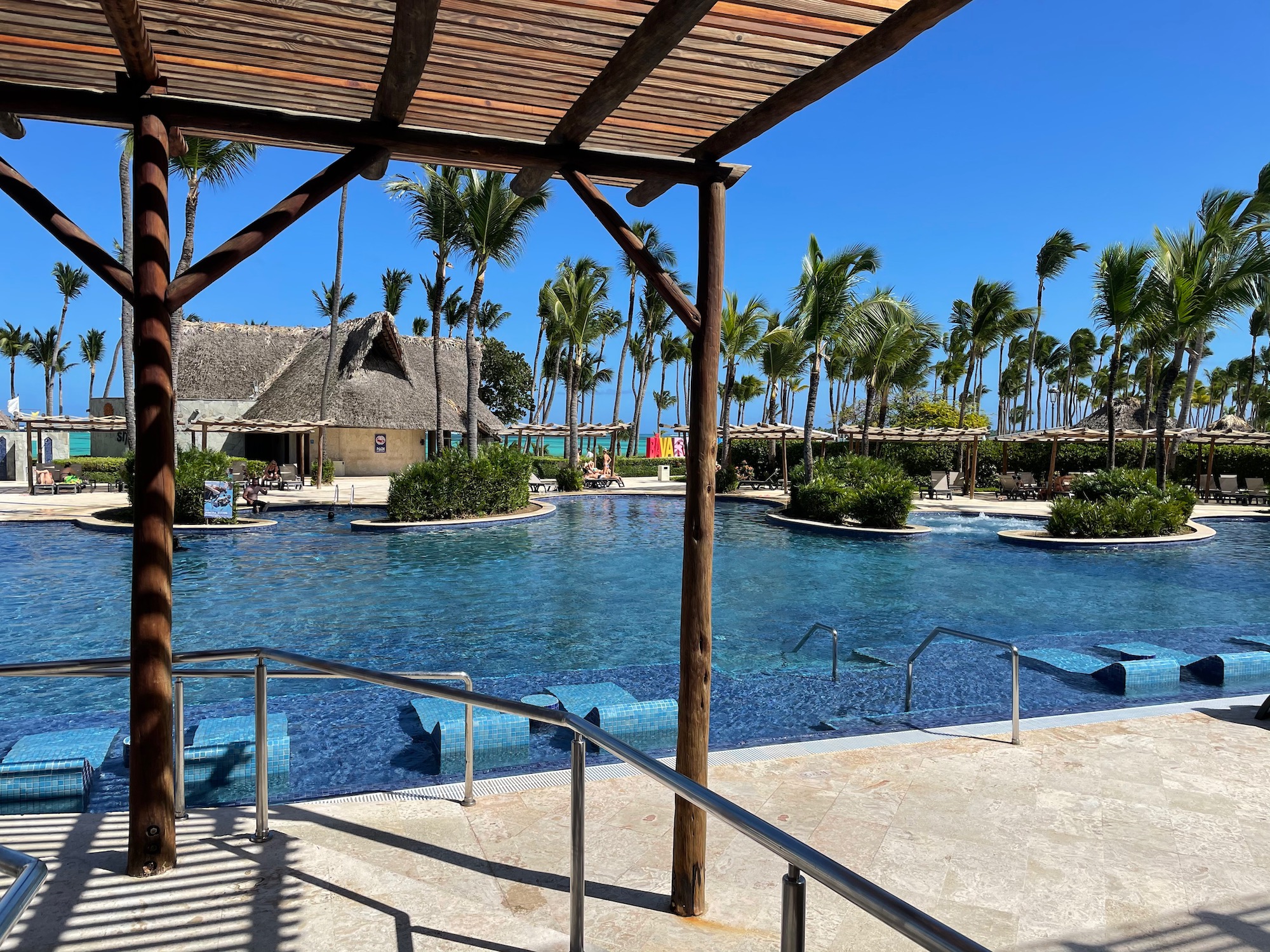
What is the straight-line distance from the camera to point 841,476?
855 inches

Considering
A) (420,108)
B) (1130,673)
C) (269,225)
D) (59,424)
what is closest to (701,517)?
(420,108)

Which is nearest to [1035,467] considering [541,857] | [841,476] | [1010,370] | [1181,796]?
[841,476]

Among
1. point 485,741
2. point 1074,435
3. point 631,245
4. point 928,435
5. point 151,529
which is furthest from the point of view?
point 928,435

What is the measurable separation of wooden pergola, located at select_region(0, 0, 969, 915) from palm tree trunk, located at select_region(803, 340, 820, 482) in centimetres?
1852

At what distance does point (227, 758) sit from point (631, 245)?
3.72 metres

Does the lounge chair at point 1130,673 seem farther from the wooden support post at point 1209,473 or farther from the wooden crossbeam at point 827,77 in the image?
the wooden support post at point 1209,473

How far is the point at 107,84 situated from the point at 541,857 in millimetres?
3635

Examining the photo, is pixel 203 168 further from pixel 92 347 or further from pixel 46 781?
pixel 92 347

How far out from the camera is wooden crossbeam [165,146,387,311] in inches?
135

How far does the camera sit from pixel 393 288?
1678 inches

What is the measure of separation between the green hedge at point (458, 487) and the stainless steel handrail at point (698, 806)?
Answer: 15691 mm

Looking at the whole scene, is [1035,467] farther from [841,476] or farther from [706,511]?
[706,511]

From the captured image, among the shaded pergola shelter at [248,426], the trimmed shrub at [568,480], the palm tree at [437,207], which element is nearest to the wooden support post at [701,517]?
the palm tree at [437,207]

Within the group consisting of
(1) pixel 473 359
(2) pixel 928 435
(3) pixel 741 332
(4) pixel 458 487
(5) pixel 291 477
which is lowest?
(5) pixel 291 477
